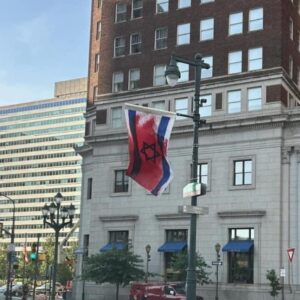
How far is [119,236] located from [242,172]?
1326cm

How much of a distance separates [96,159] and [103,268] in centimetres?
1364

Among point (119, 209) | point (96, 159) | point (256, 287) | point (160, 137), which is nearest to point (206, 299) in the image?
point (256, 287)

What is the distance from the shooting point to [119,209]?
60438mm

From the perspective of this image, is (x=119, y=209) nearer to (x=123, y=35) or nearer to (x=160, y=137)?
(x=123, y=35)

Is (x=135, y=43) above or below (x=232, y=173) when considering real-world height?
above

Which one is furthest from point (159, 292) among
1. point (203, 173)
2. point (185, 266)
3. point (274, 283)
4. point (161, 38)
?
point (161, 38)

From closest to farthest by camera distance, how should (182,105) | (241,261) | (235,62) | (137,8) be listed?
(241,261)
(235,62)
(182,105)
(137,8)

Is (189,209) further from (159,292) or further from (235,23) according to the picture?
(235,23)

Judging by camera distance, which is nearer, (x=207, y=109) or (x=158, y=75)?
(x=207, y=109)

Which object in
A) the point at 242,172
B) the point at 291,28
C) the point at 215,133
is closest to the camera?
the point at 242,172

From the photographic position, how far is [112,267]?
5262 centimetres

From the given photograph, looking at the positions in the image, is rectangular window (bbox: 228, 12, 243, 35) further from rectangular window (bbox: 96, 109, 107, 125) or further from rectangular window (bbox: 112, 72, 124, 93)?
rectangular window (bbox: 96, 109, 107, 125)

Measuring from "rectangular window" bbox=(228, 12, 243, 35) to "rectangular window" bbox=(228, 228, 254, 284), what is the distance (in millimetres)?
16847

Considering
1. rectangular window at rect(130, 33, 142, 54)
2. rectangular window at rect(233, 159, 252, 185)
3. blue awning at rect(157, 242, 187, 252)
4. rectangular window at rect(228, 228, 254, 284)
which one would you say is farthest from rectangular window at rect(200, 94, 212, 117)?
blue awning at rect(157, 242, 187, 252)
